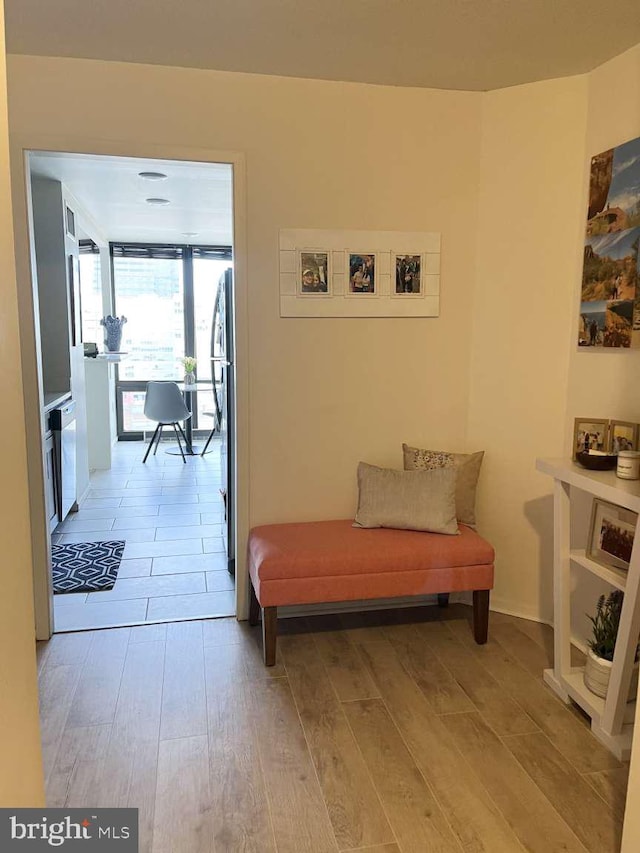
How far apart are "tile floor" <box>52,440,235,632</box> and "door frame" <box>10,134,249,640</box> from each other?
299 mm

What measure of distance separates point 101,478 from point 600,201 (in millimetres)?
4767

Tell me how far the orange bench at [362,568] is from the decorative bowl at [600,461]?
2.21 ft

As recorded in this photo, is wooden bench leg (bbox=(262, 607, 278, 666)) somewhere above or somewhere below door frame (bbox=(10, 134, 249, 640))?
below

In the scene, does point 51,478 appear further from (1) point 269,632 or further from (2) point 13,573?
(2) point 13,573

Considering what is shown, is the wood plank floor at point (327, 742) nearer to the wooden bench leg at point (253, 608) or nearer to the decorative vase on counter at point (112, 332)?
the wooden bench leg at point (253, 608)

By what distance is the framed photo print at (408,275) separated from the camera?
3.04m

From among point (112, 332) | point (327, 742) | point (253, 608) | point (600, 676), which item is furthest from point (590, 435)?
point (112, 332)

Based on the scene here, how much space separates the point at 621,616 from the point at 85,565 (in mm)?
2884

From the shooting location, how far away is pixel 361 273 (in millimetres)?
3016

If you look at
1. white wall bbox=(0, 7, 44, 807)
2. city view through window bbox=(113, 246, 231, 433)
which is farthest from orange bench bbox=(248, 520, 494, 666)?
city view through window bbox=(113, 246, 231, 433)

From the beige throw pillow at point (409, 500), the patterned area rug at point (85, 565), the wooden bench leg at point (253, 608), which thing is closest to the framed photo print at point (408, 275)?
the beige throw pillow at point (409, 500)

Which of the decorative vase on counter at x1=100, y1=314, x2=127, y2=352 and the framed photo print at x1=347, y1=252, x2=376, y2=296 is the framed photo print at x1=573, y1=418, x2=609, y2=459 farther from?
the decorative vase on counter at x1=100, y1=314, x2=127, y2=352

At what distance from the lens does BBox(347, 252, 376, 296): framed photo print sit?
300cm

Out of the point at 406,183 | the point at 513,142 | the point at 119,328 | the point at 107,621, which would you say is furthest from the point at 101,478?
the point at 513,142
